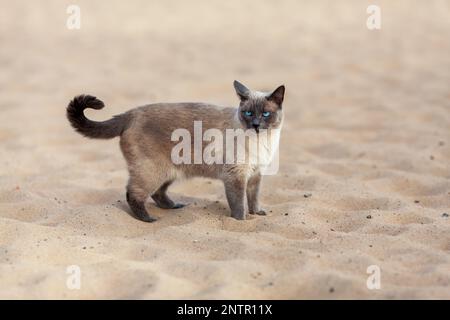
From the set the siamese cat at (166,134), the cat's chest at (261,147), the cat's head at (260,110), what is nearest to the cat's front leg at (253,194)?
the siamese cat at (166,134)

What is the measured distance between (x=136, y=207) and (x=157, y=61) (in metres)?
5.78

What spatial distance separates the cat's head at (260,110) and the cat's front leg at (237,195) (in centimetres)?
40

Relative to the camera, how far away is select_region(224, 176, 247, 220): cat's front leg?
462 centimetres

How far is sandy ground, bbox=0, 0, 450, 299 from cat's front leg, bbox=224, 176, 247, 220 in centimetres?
8

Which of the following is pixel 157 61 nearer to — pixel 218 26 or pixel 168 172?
pixel 218 26

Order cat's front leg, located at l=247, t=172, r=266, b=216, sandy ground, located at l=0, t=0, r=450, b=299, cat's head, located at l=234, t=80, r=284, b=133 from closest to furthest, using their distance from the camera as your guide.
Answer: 1. sandy ground, located at l=0, t=0, r=450, b=299
2. cat's head, located at l=234, t=80, r=284, b=133
3. cat's front leg, located at l=247, t=172, r=266, b=216

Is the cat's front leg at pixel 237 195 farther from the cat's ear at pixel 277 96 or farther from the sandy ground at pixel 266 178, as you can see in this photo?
the cat's ear at pixel 277 96

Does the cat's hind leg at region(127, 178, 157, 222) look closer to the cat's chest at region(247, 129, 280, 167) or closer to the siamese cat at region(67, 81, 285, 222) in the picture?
the siamese cat at region(67, 81, 285, 222)

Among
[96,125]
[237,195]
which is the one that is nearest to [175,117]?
[96,125]

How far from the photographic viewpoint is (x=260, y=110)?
4.61 m

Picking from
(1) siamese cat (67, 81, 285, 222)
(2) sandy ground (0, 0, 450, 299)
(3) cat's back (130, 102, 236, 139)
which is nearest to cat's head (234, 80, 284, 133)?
(1) siamese cat (67, 81, 285, 222)

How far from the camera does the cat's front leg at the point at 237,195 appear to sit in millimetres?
4617

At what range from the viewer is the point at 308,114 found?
7648mm

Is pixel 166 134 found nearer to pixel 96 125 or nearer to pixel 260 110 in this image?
pixel 96 125
